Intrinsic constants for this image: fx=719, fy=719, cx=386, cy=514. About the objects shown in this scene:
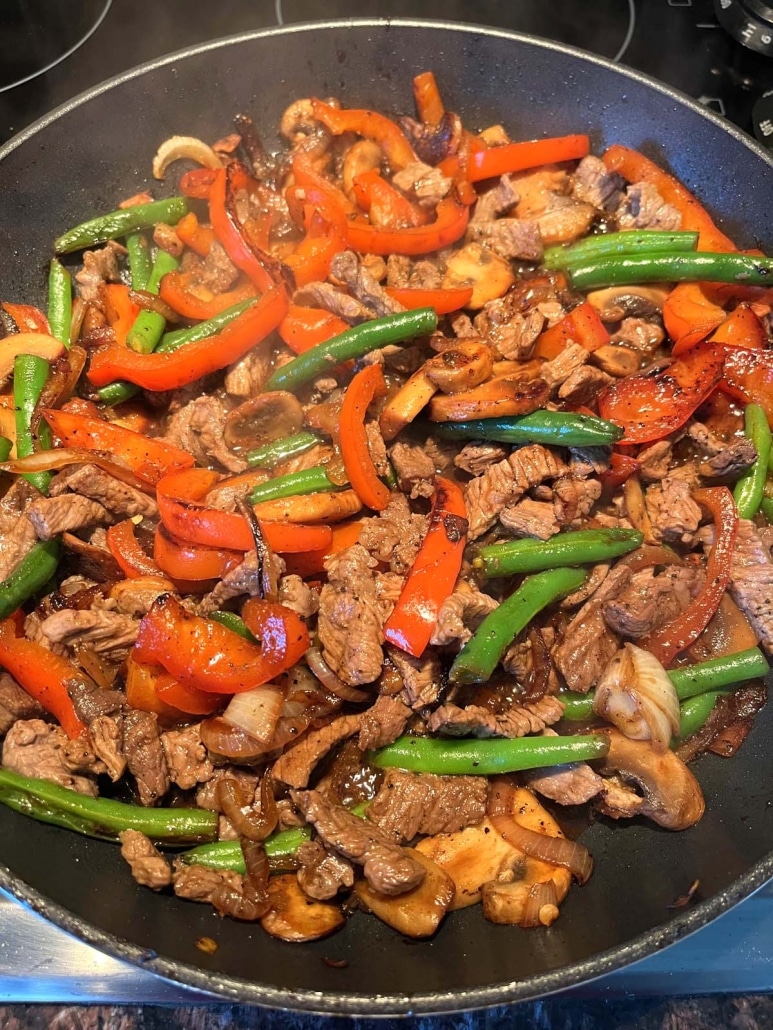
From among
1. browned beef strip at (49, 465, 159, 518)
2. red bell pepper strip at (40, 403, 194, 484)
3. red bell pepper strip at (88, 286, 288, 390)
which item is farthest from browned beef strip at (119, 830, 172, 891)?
red bell pepper strip at (88, 286, 288, 390)

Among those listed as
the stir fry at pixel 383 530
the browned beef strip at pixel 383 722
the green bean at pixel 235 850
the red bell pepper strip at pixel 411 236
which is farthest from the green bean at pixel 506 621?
the red bell pepper strip at pixel 411 236

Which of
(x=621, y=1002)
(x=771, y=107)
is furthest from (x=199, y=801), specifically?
Answer: (x=771, y=107)

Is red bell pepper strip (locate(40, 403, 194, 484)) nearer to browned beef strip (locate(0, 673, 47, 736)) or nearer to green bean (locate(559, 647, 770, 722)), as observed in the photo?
browned beef strip (locate(0, 673, 47, 736))

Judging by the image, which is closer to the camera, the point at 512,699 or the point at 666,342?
the point at 512,699

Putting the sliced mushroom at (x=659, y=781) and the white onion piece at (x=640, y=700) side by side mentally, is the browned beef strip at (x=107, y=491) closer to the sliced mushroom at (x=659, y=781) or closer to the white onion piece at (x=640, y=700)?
the white onion piece at (x=640, y=700)

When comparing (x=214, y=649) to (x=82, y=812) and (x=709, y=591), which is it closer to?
(x=82, y=812)

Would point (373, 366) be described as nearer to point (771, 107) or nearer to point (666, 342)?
point (666, 342)
